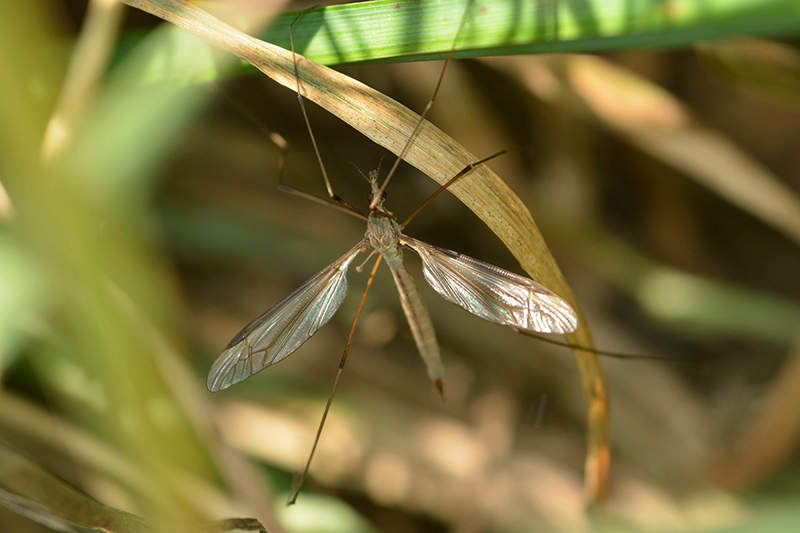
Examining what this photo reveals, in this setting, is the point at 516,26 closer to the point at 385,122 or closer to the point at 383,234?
the point at 385,122

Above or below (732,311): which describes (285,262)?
below

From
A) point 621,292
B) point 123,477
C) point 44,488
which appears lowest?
point 44,488

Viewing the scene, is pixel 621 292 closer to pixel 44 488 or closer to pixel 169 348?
pixel 169 348

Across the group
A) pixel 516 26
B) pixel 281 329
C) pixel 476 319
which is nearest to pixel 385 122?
pixel 516 26

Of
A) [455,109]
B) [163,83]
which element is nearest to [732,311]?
[455,109]

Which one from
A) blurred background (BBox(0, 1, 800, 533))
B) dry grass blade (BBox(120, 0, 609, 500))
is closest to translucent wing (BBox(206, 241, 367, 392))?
blurred background (BBox(0, 1, 800, 533))

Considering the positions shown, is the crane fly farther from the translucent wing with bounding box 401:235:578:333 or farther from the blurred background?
the blurred background

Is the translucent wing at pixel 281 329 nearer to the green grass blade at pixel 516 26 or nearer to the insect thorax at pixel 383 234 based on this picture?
the insect thorax at pixel 383 234
